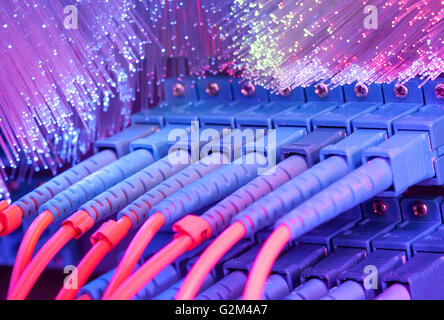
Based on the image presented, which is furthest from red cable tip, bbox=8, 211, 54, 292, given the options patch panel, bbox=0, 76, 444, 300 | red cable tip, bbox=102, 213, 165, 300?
red cable tip, bbox=102, 213, 165, 300

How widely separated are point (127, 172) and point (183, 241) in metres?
0.23

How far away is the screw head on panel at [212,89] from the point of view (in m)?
1.06

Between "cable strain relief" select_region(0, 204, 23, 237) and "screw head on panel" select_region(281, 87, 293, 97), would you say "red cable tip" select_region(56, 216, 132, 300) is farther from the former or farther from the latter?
"screw head on panel" select_region(281, 87, 293, 97)

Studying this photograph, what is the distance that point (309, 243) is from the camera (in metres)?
Result: 0.88

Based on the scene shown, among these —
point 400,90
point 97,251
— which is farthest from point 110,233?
point 400,90

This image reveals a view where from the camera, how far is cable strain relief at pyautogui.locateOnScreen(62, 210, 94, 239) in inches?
32.4

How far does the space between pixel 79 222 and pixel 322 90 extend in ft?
1.15

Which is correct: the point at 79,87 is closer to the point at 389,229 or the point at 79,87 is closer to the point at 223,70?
the point at 223,70

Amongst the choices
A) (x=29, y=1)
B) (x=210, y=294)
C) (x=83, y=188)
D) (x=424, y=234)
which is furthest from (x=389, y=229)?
(x=29, y=1)

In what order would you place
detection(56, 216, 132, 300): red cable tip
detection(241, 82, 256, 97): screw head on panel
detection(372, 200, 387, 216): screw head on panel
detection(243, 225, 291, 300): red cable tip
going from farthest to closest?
detection(241, 82, 256, 97): screw head on panel
detection(372, 200, 387, 216): screw head on panel
detection(56, 216, 132, 300): red cable tip
detection(243, 225, 291, 300): red cable tip

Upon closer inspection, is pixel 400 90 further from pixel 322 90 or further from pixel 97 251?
pixel 97 251

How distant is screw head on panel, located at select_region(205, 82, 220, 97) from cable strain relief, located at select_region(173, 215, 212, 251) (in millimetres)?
332

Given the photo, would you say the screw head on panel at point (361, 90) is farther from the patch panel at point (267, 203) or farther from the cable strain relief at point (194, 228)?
the cable strain relief at point (194, 228)

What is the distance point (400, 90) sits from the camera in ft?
3.00
